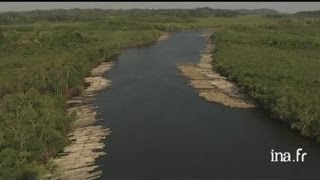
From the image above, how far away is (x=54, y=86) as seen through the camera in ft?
→ 111

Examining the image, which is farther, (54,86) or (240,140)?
(54,86)

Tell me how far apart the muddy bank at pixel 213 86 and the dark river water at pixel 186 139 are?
0.83 metres

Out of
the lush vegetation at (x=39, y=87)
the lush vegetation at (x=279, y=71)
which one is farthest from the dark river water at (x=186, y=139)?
the lush vegetation at (x=39, y=87)

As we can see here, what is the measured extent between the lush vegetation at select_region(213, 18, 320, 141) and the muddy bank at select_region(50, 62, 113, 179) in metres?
10.8

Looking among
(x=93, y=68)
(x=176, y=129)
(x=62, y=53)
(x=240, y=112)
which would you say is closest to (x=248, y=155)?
(x=176, y=129)

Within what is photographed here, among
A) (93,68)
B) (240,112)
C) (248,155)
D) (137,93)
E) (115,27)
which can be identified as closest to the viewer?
(248,155)

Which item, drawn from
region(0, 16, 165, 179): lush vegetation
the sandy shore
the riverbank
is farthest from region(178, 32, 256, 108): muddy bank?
the sandy shore

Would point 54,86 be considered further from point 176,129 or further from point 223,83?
point 223,83

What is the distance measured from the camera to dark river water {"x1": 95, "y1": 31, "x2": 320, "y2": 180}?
70.5ft

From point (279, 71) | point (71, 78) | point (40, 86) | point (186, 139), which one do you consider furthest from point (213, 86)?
point (40, 86)

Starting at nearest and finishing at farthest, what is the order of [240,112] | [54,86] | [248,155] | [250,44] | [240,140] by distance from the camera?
[248,155]
[240,140]
[240,112]
[54,86]
[250,44]

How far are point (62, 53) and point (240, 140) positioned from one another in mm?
31786

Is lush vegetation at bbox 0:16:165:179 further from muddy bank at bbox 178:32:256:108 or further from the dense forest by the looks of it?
muddy bank at bbox 178:32:256:108

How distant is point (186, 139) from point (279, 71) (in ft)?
48.9
